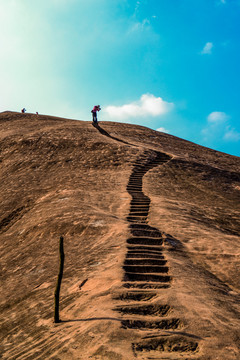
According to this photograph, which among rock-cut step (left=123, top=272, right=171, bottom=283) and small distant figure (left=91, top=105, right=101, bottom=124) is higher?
small distant figure (left=91, top=105, right=101, bottom=124)

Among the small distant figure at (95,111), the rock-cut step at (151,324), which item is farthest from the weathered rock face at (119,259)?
the small distant figure at (95,111)

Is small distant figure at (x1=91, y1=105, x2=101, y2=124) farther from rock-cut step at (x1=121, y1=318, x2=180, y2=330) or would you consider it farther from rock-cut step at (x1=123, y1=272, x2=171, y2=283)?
rock-cut step at (x1=121, y1=318, x2=180, y2=330)

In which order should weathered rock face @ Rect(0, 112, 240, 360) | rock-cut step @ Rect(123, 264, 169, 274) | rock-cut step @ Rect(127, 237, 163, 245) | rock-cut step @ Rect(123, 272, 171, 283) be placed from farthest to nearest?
rock-cut step @ Rect(127, 237, 163, 245)
rock-cut step @ Rect(123, 264, 169, 274)
rock-cut step @ Rect(123, 272, 171, 283)
weathered rock face @ Rect(0, 112, 240, 360)

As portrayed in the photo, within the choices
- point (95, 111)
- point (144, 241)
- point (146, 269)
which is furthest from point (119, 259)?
point (95, 111)

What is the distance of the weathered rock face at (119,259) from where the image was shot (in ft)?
14.9

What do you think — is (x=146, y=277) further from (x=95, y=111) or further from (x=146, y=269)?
(x=95, y=111)

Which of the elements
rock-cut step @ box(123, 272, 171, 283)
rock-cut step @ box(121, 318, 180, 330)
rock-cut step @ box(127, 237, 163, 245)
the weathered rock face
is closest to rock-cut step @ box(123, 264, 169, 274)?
the weathered rock face

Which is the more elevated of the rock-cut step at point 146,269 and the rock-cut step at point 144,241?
the rock-cut step at point 144,241

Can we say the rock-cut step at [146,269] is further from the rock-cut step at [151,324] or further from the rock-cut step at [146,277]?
the rock-cut step at [151,324]

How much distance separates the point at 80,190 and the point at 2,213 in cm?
374

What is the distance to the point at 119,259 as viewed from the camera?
24.5 ft

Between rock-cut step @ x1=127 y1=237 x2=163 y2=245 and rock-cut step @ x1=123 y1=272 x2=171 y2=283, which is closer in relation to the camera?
rock-cut step @ x1=123 y1=272 x2=171 y2=283

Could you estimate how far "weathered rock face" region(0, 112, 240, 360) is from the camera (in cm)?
453

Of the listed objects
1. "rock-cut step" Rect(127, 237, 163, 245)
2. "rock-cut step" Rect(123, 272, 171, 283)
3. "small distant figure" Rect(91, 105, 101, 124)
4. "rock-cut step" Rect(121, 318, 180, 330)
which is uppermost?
"small distant figure" Rect(91, 105, 101, 124)
